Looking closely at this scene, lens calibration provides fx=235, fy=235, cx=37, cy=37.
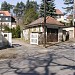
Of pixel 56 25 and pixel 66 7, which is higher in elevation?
pixel 66 7

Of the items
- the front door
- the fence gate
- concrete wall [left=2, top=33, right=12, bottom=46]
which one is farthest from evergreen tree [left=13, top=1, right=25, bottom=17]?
concrete wall [left=2, top=33, right=12, bottom=46]

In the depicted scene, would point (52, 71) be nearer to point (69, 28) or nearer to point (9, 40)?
point (9, 40)

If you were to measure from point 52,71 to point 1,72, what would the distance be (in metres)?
2.53

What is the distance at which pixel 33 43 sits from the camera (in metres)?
32.8

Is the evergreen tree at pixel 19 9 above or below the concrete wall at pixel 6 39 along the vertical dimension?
above

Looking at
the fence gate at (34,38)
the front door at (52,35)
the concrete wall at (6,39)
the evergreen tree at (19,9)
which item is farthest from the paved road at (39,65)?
the evergreen tree at (19,9)

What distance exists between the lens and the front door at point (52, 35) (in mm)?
36906

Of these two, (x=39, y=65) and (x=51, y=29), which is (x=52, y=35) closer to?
(x=51, y=29)

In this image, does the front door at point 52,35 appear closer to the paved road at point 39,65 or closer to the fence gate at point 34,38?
the fence gate at point 34,38

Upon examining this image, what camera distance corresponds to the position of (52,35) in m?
37.4

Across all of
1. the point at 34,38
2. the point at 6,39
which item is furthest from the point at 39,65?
the point at 34,38

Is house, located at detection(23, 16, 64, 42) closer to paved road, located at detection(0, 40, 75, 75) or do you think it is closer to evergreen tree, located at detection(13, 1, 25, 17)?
paved road, located at detection(0, 40, 75, 75)

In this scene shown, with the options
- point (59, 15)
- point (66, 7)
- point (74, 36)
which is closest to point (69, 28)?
point (74, 36)

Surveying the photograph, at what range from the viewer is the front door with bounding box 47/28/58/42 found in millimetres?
36906
